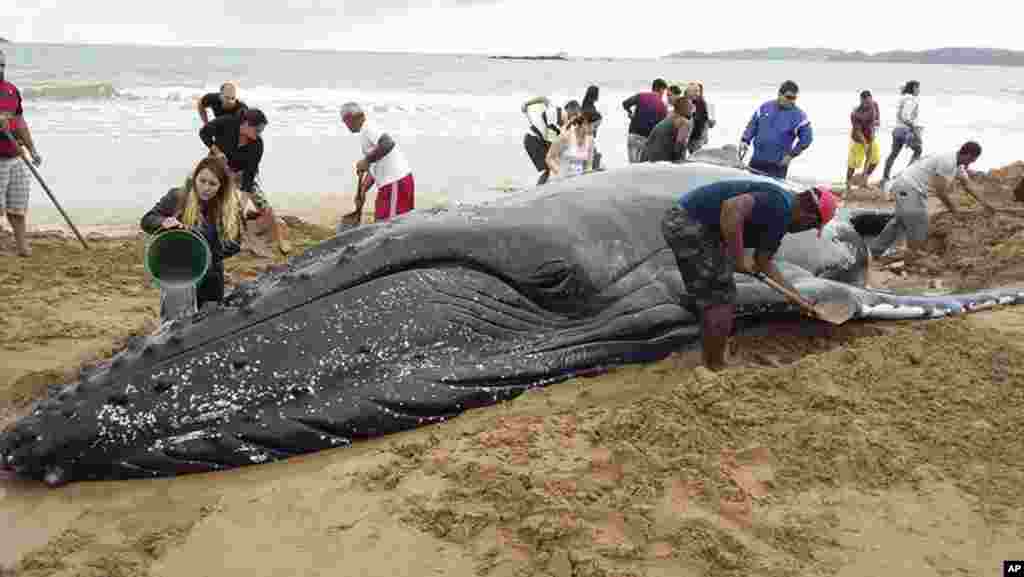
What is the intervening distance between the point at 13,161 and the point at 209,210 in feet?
16.7

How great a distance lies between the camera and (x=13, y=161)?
9781mm

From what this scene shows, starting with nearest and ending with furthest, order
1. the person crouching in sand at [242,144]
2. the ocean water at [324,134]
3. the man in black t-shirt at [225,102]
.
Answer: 1. the person crouching in sand at [242,144]
2. the man in black t-shirt at [225,102]
3. the ocean water at [324,134]

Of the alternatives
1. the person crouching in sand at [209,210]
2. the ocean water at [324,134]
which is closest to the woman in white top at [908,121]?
the ocean water at [324,134]

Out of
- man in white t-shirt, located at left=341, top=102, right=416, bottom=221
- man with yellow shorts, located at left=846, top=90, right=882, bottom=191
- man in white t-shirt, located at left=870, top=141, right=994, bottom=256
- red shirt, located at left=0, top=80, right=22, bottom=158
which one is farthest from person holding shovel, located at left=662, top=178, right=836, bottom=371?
man with yellow shorts, located at left=846, top=90, right=882, bottom=191

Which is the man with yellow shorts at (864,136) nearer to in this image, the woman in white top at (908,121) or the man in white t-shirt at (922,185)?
the woman in white top at (908,121)

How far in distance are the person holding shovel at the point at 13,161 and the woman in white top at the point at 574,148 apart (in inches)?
256

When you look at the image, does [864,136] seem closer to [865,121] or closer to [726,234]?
[865,121]

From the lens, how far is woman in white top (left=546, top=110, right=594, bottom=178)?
12531mm

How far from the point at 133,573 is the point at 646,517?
2.08 m

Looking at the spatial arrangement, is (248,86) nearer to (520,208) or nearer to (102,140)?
(102,140)

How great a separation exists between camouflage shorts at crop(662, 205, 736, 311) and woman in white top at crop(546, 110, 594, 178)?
6647mm

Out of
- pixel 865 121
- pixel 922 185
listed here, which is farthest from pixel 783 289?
pixel 865 121

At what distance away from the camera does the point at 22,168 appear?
9852 mm

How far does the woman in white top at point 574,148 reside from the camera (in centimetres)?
1253
